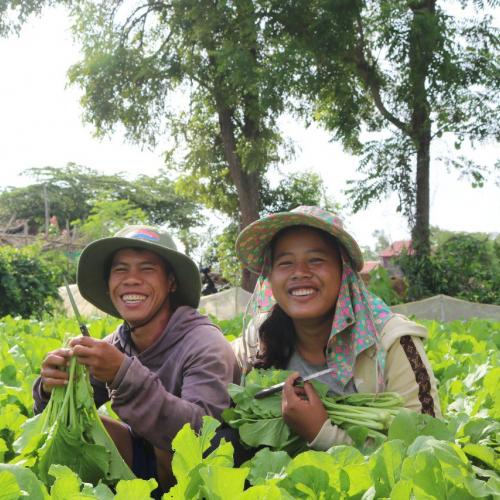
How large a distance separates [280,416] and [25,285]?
31.8 feet

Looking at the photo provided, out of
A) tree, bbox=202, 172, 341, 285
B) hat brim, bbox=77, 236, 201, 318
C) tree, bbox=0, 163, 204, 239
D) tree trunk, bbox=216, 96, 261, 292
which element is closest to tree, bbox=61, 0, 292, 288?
tree trunk, bbox=216, 96, 261, 292

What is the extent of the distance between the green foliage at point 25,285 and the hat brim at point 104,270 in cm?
812

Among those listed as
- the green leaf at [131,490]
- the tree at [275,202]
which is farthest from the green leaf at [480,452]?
the tree at [275,202]

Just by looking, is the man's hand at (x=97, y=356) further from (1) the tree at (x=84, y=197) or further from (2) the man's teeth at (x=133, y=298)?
(1) the tree at (x=84, y=197)

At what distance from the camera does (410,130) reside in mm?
12547

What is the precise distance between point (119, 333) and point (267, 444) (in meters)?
0.99

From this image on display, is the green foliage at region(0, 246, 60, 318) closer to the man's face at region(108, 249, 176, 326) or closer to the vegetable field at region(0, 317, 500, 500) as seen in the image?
the man's face at region(108, 249, 176, 326)

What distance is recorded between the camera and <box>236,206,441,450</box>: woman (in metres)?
2.08

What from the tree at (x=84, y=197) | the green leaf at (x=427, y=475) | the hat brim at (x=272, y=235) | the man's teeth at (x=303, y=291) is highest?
the tree at (x=84, y=197)

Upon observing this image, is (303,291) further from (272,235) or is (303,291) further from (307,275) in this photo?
(272,235)

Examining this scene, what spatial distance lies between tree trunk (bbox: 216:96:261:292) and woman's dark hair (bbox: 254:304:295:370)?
12.6 metres

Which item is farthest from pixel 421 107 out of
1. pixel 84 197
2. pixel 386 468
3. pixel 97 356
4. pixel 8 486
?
pixel 84 197

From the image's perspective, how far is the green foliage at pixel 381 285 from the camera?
357 inches

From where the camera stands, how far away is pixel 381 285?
9188mm
